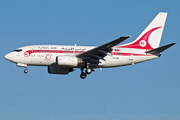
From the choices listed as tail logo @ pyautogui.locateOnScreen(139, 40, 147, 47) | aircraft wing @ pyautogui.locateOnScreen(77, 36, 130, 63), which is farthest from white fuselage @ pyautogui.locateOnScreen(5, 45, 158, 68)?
tail logo @ pyautogui.locateOnScreen(139, 40, 147, 47)

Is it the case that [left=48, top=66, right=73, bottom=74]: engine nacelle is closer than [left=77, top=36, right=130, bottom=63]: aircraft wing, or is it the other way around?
[left=77, top=36, right=130, bottom=63]: aircraft wing

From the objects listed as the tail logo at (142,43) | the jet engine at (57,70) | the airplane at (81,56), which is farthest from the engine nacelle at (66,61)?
the tail logo at (142,43)

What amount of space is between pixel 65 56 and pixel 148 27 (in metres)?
14.5

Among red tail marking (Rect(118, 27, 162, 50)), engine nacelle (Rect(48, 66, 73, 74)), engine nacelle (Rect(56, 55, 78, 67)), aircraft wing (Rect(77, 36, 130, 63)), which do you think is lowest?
engine nacelle (Rect(48, 66, 73, 74))

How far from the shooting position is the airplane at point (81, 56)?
145 ft

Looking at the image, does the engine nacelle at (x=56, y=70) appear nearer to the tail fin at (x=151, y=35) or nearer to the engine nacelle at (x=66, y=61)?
the engine nacelle at (x=66, y=61)

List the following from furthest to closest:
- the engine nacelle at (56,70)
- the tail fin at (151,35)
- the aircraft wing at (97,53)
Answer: the tail fin at (151,35) → the engine nacelle at (56,70) → the aircraft wing at (97,53)

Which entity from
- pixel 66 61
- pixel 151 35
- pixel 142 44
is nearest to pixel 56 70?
pixel 66 61

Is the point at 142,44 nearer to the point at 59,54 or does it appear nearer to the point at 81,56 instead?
the point at 81,56

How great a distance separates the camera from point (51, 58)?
147 ft

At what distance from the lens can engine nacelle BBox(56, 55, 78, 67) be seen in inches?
1715

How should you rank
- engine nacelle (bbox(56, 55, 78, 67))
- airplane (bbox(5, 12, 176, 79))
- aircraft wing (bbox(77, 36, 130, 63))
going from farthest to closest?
airplane (bbox(5, 12, 176, 79)) → engine nacelle (bbox(56, 55, 78, 67)) → aircraft wing (bbox(77, 36, 130, 63))

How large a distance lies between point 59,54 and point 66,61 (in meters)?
2.08

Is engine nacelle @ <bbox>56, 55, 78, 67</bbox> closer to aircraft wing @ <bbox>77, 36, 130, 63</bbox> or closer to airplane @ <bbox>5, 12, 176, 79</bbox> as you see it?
airplane @ <bbox>5, 12, 176, 79</bbox>
